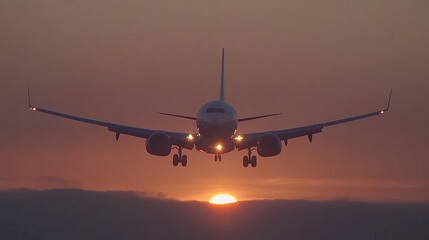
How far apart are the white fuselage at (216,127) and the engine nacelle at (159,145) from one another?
2.76 m

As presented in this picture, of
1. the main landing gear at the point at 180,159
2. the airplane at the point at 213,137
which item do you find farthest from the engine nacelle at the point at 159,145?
the main landing gear at the point at 180,159

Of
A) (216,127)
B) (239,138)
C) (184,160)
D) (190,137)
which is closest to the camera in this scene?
(216,127)

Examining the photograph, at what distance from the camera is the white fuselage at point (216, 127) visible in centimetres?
7450

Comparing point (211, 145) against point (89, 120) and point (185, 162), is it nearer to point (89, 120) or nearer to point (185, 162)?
point (185, 162)

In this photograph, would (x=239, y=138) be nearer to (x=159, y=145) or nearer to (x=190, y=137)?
(x=190, y=137)

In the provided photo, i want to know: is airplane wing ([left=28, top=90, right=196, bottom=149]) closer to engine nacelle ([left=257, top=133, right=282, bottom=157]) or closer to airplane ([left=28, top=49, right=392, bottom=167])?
airplane ([left=28, top=49, right=392, bottom=167])

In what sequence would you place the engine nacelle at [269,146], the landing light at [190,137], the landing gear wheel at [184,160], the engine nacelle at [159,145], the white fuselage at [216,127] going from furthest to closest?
the landing gear wheel at [184,160], the landing light at [190,137], the engine nacelle at [269,146], the engine nacelle at [159,145], the white fuselage at [216,127]

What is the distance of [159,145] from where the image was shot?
77.0 metres

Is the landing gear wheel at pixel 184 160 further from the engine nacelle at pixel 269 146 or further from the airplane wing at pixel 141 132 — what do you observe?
the engine nacelle at pixel 269 146

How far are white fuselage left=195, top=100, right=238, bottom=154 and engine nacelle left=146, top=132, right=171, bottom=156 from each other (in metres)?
2.76

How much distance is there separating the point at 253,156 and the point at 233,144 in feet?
20.7

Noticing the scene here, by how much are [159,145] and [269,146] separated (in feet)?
32.3

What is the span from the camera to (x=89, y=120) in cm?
8412

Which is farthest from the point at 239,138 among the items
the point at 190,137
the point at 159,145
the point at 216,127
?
the point at 159,145
